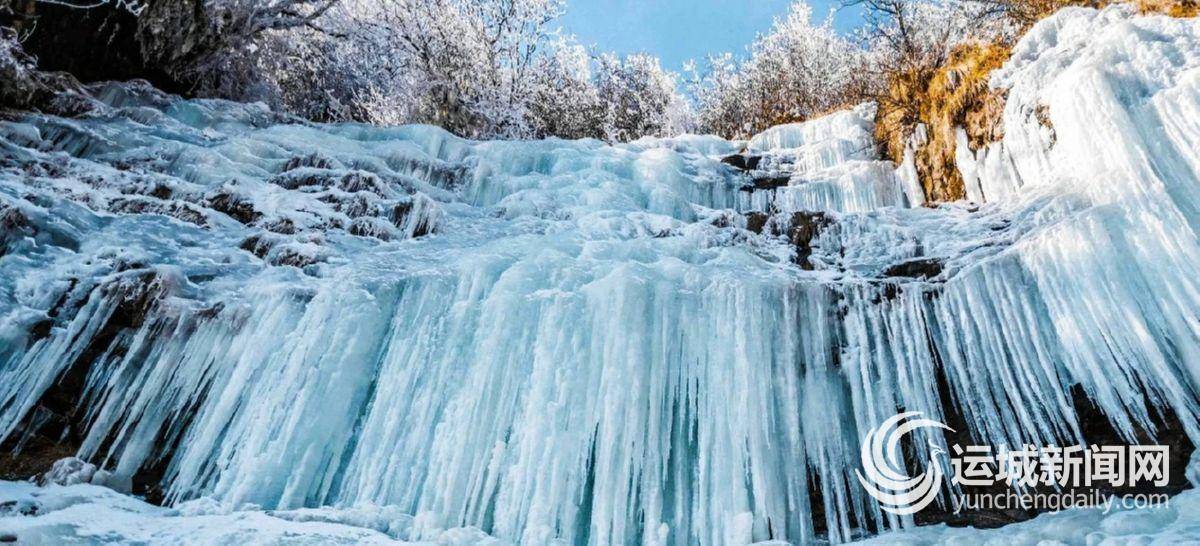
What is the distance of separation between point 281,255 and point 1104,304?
6465 mm

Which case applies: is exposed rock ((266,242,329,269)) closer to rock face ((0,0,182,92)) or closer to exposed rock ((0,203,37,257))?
exposed rock ((0,203,37,257))

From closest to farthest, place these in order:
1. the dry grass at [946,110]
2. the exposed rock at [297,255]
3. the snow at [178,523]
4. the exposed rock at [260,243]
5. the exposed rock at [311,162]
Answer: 1. the snow at [178,523]
2. the exposed rock at [297,255]
3. the exposed rock at [260,243]
4. the dry grass at [946,110]
5. the exposed rock at [311,162]

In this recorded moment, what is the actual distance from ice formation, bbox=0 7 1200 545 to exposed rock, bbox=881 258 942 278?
1.0 inches

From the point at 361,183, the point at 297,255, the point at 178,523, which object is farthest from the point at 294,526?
the point at 361,183

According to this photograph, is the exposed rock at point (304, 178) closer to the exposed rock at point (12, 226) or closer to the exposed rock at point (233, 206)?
the exposed rock at point (233, 206)

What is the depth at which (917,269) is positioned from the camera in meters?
5.84

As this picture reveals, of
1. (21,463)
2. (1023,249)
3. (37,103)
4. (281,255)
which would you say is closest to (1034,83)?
(1023,249)

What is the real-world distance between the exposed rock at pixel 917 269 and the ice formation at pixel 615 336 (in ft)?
0.08

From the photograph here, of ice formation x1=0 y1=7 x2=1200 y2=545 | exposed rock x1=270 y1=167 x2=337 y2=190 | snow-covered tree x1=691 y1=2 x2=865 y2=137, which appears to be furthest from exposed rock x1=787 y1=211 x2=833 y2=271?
snow-covered tree x1=691 y1=2 x2=865 y2=137

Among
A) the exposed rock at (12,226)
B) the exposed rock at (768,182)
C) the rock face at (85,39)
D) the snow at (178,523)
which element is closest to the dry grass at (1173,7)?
the exposed rock at (768,182)

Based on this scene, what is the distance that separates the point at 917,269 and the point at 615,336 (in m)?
2.73

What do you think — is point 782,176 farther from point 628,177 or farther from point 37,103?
point 37,103

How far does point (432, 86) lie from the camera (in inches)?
677

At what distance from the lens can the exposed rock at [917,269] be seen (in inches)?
225
